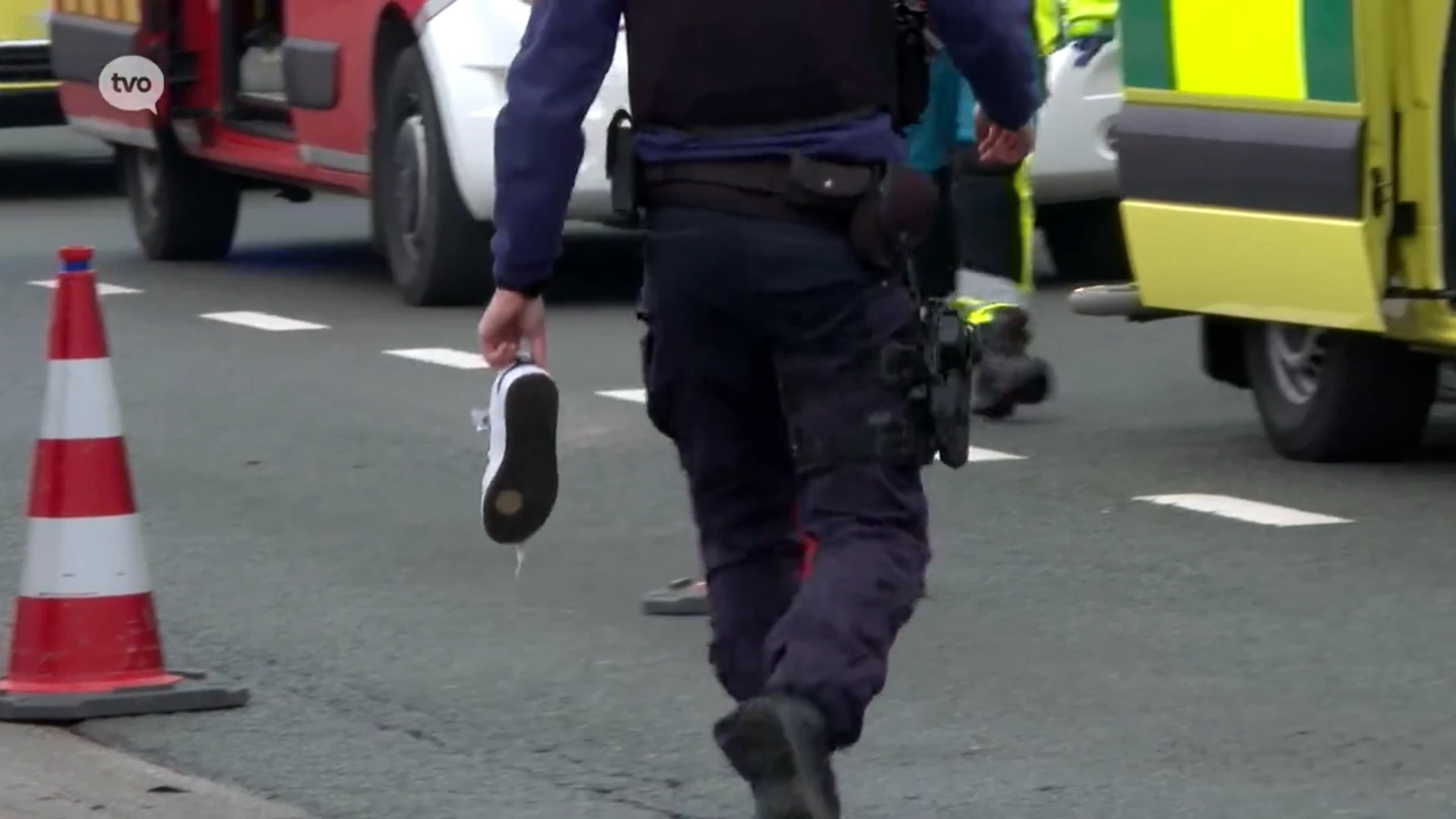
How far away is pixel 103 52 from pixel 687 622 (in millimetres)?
8475

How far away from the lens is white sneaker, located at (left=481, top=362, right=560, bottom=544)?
16.7 ft

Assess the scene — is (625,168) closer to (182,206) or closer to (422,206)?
(422,206)

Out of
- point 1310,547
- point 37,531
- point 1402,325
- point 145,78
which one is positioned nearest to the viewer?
point 37,531

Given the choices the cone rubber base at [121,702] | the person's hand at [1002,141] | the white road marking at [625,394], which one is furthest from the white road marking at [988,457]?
the person's hand at [1002,141]

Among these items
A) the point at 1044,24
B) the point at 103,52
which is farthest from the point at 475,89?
the point at 103,52

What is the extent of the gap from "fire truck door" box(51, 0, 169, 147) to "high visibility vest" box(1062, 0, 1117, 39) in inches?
136

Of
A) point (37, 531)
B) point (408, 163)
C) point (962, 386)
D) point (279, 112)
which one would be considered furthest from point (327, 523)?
point (279, 112)

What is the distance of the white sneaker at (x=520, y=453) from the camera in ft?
16.7

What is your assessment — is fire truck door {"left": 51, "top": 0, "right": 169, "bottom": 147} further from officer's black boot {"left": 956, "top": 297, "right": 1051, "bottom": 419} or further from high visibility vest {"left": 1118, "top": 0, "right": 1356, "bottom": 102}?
high visibility vest {"left": 1118, "top": 0, "right": 1356, "bottom": 102}

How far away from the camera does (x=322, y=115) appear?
45.3 feet

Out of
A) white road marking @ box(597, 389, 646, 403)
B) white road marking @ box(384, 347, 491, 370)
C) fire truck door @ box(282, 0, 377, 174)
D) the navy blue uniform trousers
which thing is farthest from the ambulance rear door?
fire truck door @ box(282, 0, 377, 174)

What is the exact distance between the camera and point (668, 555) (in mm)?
8148

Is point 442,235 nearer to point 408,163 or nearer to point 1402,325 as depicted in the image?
point 408,163

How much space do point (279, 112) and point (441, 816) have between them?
926 cm
